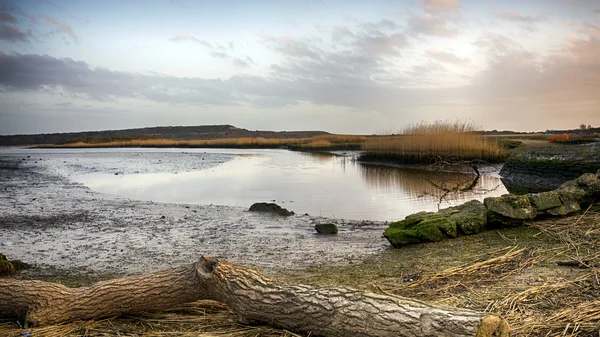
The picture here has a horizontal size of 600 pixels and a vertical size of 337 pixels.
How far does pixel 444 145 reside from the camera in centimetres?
2614

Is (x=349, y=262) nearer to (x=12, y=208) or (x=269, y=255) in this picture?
(x=269, y=255)

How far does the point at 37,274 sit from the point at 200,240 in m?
2.85

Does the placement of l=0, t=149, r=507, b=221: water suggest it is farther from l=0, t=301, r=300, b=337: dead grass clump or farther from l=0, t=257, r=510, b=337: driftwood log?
l=0, t=257, r=510, b=337: driftwood log

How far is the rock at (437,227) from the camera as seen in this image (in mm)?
7809

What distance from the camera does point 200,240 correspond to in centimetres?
896

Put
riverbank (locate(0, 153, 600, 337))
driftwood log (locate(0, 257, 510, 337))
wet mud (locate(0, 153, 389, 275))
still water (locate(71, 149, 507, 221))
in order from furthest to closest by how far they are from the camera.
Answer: still water (locate(71, 149, 507, 221)) < wet mud (locate(0, 153, 389, 275)) < riverbank (locate(0, 153, 600, 337)) < driftwood log (locate(0, 257, 510, 337))

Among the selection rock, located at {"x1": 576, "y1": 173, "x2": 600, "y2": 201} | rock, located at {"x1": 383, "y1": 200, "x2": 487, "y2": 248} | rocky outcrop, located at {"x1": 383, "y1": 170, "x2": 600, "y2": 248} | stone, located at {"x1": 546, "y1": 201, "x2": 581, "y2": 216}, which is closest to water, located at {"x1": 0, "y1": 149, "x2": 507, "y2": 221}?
rock, located at {"x1": 383, "y1": 200, "x2": 487, "y2": 248}

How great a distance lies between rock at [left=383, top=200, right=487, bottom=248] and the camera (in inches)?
307

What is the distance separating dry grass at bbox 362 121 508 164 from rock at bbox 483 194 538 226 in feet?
55.6

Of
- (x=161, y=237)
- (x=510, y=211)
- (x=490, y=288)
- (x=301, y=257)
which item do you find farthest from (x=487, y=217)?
(x=161, y=237)

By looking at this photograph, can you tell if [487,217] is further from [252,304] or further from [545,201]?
[252,304]

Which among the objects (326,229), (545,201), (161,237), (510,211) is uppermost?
(545,201)

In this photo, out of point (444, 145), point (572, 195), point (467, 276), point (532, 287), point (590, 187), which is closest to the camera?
point (532, 287)

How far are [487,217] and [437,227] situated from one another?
99cm
